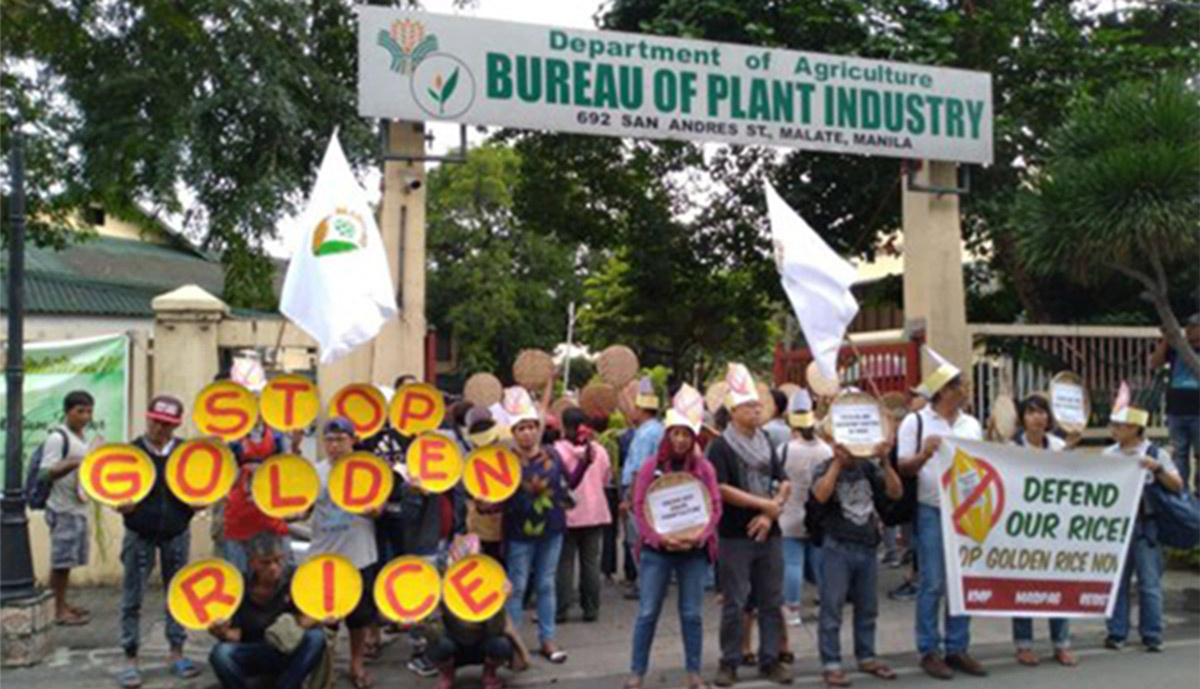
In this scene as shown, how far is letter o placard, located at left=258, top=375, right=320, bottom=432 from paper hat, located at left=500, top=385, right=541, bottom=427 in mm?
1338

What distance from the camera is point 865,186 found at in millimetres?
15094

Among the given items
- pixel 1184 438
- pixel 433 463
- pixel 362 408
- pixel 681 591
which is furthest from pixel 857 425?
pixel 1184 438

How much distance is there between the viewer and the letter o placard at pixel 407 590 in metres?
6.76

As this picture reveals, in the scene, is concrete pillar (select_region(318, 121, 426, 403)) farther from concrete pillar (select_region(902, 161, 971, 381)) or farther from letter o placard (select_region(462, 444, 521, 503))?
concrete pillar (select_region(902, 161, 971, 381))

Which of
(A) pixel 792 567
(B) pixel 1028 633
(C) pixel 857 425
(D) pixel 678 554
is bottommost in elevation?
(B) pixel 1028 633

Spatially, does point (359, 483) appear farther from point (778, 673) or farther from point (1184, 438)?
point (1184, 438)

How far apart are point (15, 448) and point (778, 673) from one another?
536 centimetres

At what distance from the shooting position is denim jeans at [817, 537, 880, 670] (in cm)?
697

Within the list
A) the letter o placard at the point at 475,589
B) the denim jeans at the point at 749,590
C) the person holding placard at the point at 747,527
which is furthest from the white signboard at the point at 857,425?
the letter o placard at the point at 475,589

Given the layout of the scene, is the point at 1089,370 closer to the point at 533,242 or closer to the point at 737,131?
the point at 737,131

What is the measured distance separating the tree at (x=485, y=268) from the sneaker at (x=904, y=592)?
104 feet

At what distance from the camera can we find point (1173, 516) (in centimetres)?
784

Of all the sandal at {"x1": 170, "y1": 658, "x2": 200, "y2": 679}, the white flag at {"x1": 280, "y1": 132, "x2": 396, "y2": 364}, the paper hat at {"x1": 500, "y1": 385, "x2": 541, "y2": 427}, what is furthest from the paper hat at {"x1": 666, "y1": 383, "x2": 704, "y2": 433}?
the sandal at {"x1": 170, "y1": 658, "x2": 200, "y2": 679}

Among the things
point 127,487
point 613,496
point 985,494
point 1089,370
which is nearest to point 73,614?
point 127,487
